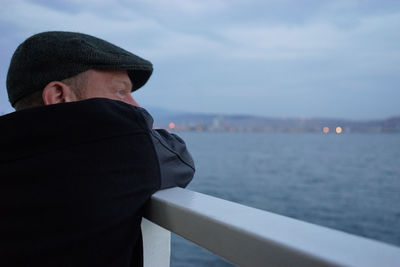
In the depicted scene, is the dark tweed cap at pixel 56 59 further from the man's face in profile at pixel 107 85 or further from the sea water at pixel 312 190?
the sea water at pixel 312 190

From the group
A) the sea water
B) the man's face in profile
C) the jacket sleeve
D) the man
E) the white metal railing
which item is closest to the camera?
the white metal railing

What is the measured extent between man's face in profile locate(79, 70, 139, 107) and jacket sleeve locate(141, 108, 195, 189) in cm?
17

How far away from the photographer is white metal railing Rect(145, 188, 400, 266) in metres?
0.44

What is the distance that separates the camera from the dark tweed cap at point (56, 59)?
963 mm

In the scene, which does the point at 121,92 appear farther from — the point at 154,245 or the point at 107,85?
the point at 154,245

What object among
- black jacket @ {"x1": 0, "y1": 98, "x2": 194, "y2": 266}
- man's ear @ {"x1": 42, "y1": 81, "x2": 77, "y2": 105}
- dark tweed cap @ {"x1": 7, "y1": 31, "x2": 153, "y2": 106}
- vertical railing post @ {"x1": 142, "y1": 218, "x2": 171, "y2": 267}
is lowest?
vertical railing post @ {"x1": 142, "y1": 218, "x2": 171, "y2": 267}

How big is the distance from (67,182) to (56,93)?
32 centimetres

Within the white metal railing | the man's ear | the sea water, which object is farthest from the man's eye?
the sea water

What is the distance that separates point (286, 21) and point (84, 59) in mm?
81987

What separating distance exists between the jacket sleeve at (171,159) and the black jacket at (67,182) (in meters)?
0.06

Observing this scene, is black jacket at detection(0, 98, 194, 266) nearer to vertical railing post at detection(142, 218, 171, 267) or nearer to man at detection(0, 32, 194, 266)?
man at detection(0, 32, 194, 266)

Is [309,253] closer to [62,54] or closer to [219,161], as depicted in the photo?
[62,54]

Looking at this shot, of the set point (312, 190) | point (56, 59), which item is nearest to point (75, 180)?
point (56, 59)

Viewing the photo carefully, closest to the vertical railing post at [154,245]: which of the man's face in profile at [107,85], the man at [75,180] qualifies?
the man at [75,180]
